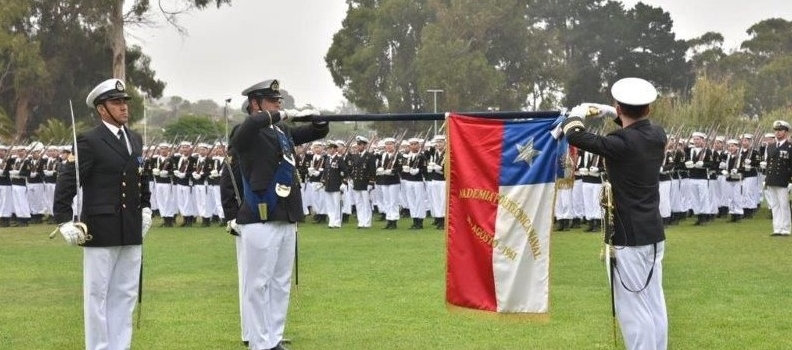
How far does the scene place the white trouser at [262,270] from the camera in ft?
29.8

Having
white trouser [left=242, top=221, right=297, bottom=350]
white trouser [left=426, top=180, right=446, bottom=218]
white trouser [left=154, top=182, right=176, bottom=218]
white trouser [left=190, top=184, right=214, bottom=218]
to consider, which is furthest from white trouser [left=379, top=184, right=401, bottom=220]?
white trouser [left=242, top=221, right=297, bottom=350]

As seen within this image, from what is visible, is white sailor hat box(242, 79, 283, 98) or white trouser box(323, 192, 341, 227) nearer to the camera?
white sailor hat box(242, 79, 283, 98)

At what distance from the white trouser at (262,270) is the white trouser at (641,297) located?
2.89m

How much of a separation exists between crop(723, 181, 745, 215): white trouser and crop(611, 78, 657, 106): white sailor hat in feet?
65.2

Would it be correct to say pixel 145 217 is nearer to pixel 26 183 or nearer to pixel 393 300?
pixel 393 300

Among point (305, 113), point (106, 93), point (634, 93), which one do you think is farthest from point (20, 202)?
point (634, 93)

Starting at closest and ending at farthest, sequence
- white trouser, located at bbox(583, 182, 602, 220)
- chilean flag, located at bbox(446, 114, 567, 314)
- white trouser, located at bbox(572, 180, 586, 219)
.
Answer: chilean flag, located at bbox(446, 114, 567, 314)
white trouser, located at bbox(583, 182, 602, 220)
white trouser, located at bbox(572, 180, 586, 219)

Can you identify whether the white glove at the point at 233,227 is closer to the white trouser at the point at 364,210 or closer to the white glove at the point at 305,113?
the white glove at the point at 305,113

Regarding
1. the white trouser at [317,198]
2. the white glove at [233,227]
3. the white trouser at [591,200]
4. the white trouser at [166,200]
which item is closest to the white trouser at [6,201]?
the white trouser at [166,200]

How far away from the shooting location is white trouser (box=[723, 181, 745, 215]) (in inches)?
1047

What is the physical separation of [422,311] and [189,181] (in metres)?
17.5

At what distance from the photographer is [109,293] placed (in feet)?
27.8

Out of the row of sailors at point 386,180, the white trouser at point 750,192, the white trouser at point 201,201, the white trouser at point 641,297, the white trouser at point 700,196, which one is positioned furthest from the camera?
the white trouser at point 201,201

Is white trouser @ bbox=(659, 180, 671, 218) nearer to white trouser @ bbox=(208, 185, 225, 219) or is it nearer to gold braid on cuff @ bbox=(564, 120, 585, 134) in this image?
white trouser @ bbox=(208, 185, 225, 219)
